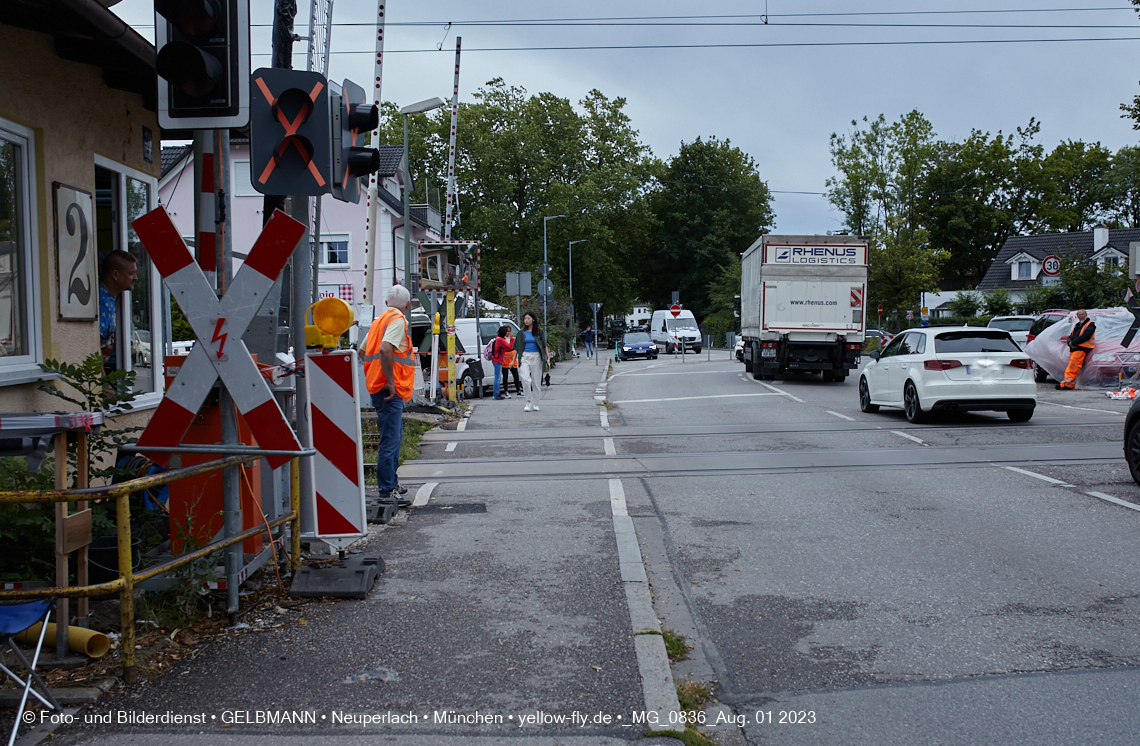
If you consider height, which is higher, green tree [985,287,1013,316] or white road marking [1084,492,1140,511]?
green tree [985,287,1013,316]

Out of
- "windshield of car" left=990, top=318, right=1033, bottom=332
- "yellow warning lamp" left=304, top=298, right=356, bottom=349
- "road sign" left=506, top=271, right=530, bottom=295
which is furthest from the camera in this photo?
"windshield of car" left=990, top=318, right=1033, bottom=332

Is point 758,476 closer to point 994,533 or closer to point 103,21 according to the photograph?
point 994,533

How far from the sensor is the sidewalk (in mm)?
3666

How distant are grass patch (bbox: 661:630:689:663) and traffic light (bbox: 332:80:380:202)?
3.11 m

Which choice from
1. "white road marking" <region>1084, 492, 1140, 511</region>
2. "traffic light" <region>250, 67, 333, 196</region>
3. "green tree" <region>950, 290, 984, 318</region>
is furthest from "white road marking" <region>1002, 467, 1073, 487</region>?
"green tree" <region>950, 290, 984, 318</region>

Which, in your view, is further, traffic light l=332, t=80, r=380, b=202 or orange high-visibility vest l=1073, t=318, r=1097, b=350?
orange high-visibility vest l=1073, t=318, r=1097, b=350

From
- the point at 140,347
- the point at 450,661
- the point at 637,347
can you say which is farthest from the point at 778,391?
the point at 637,347

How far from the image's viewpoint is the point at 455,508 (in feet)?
27.0

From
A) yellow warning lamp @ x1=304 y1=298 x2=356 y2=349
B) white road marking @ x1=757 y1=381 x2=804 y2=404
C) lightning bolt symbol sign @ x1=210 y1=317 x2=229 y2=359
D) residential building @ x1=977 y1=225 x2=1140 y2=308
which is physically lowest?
white road marking @ x1=757 y1=381 x2=804 y2=404

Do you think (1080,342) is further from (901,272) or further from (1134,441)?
(901,272)

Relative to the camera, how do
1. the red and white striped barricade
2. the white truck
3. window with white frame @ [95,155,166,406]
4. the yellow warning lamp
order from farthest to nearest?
the white truck < window with white frame @ [95,155,166,406] < the red and white striped barricade < the yellow warning lamp

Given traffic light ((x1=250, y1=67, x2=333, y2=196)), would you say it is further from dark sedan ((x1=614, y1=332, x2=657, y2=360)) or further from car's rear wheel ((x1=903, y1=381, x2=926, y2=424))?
dark sedan ((x1=614, y1=332, x2=657, y2=360))

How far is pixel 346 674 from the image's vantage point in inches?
165

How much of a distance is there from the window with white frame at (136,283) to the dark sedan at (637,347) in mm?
37805
